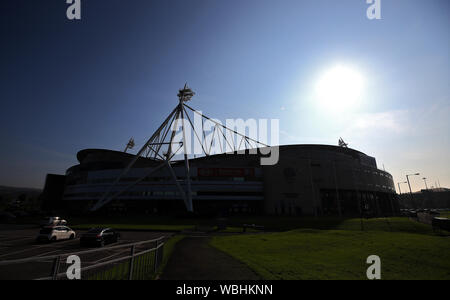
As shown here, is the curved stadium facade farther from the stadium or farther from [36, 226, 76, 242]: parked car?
[36, 226, 76, 242]: parked car

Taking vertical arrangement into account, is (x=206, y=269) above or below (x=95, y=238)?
above

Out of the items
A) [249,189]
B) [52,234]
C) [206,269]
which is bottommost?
[52,234]

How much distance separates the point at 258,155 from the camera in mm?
69500

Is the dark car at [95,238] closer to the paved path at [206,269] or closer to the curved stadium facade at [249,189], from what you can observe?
the paved path at [206,269]

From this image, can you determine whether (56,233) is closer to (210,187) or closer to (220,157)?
(210,187)

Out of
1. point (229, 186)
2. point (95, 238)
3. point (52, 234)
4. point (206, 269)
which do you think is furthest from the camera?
point (229, 186)

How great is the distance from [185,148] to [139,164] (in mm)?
30659

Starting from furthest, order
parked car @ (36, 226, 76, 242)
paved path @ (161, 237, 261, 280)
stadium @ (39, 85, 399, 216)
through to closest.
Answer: stadium @ (39, 85, 399, 216), parked car @ (36, 226, 76, 242), paved path @ (161, 237, 261, 280)

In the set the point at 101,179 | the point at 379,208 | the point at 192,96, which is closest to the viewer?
the point at 192,96

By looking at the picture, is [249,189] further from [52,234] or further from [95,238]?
[52,234]

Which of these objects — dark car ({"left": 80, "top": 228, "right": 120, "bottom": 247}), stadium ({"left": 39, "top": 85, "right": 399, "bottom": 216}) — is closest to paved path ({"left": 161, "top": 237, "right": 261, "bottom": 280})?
dark car ({"left": 80, "top": 228, "right": 120, "bottom": 247})

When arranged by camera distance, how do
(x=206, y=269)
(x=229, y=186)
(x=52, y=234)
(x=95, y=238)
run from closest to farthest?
(x=206, y=269), (x=95, y=238), (x=52, y=234), (x=229, y=186)

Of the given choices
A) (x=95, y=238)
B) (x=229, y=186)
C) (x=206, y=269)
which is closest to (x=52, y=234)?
(x=95, y=238)

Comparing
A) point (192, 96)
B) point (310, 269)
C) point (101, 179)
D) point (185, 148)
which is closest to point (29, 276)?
point (310, 269)
